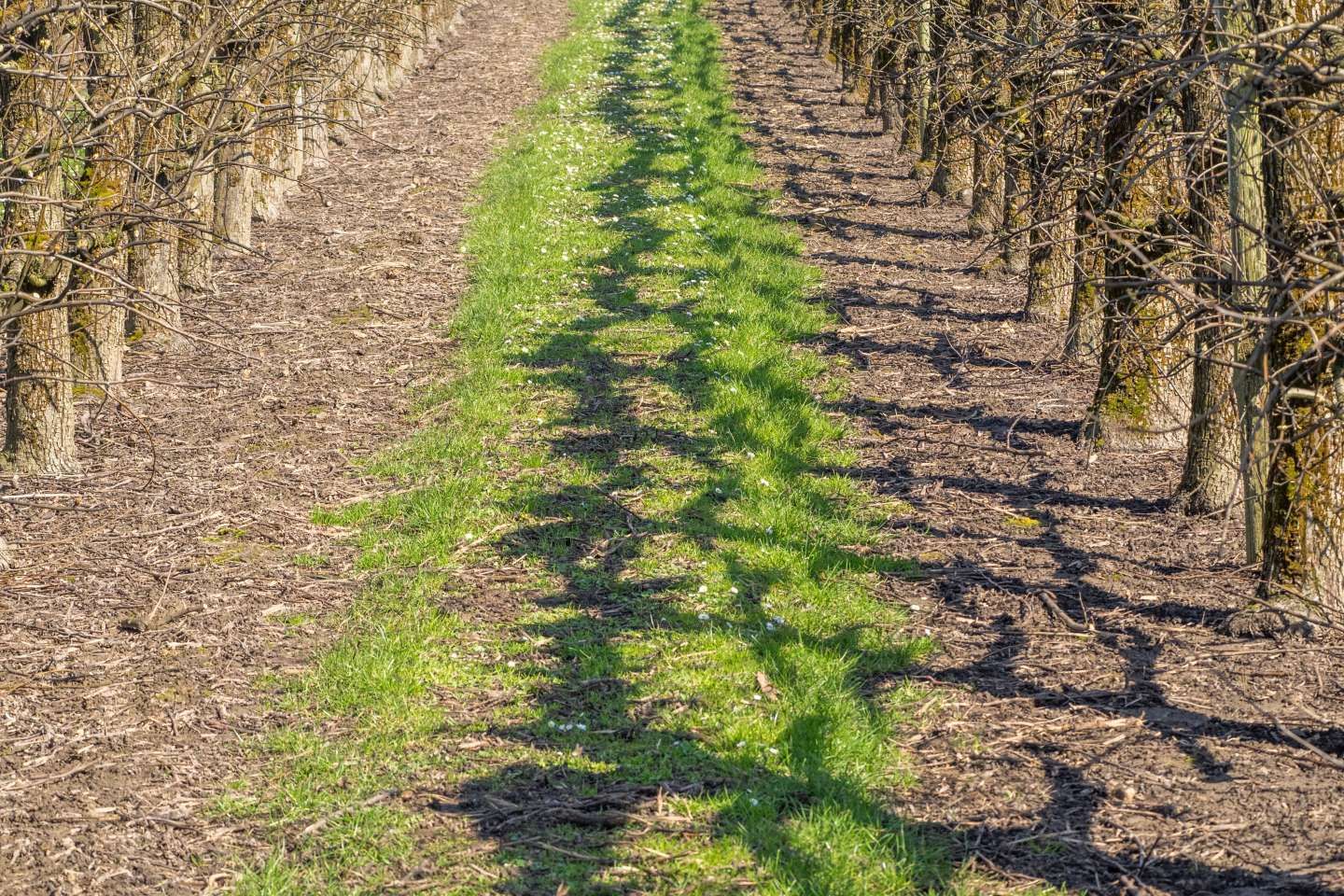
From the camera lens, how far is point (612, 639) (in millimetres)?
6430

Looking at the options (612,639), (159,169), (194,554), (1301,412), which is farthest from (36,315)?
(1301,412)

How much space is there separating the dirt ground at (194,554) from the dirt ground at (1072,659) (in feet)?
10.2

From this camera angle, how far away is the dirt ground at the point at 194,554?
16.5 ft

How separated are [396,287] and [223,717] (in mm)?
7774

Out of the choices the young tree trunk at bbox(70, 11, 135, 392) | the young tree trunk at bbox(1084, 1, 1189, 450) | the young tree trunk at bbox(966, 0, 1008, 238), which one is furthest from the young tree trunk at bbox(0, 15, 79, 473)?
the young tree trunk at bbox(966, 0, 1008, 238)

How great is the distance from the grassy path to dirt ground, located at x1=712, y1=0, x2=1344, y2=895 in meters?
0.32

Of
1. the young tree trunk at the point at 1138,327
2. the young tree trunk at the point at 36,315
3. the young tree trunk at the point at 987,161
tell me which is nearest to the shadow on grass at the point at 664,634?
the young tree trunk at the point at 1138,327

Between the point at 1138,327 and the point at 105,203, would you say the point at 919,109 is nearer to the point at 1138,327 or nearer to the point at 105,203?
the point at 1138,327

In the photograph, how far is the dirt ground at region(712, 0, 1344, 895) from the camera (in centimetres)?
470

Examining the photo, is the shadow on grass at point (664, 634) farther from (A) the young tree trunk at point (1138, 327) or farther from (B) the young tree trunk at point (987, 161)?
(B) the young tree trunk at point (987, 161)

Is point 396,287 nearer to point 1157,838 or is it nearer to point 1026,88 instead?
point 1026,88

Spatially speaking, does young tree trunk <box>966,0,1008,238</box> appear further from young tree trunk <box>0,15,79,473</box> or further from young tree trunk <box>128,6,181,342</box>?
young tree trunk <box>0,15,79,473</box>

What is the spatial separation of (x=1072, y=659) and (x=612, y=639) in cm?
225

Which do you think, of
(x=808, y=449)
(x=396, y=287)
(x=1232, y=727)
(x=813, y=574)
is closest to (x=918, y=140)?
(x=396, y=287)
